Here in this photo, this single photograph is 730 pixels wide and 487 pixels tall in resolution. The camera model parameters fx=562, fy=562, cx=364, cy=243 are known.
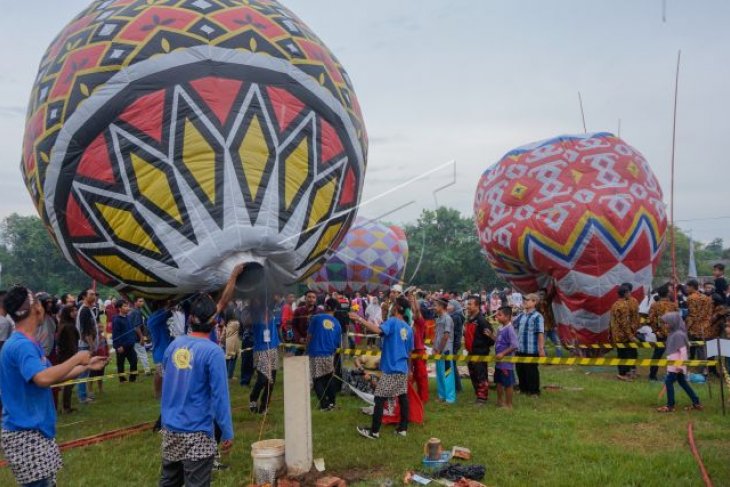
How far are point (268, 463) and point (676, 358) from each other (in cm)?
615

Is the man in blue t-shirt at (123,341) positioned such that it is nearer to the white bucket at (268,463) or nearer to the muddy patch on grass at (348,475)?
the white bucket at (268,463)

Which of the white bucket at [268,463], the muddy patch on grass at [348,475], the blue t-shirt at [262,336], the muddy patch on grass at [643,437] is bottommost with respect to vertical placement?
the muddy patch on grass at [643,437]

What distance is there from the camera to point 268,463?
5480mm

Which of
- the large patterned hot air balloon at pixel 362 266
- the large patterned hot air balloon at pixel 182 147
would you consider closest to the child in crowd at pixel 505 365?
the large patterned hot air balloon at pixel 182 147

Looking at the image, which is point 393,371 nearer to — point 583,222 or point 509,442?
point 509,442

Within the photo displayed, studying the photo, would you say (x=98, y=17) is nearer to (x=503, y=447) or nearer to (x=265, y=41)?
(x=265, y=41)

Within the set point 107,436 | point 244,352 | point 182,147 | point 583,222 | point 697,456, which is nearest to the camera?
point 182,147

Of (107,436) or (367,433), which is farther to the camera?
(107,436)

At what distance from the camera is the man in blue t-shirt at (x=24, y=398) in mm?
3760

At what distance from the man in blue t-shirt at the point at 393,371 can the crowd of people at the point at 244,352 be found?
13 mm

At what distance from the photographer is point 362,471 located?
5.87 meters

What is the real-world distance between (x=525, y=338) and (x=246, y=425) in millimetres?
4708

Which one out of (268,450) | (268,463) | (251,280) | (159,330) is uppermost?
(251,280)

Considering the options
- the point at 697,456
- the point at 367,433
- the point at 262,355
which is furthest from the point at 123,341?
the point at 697,456
